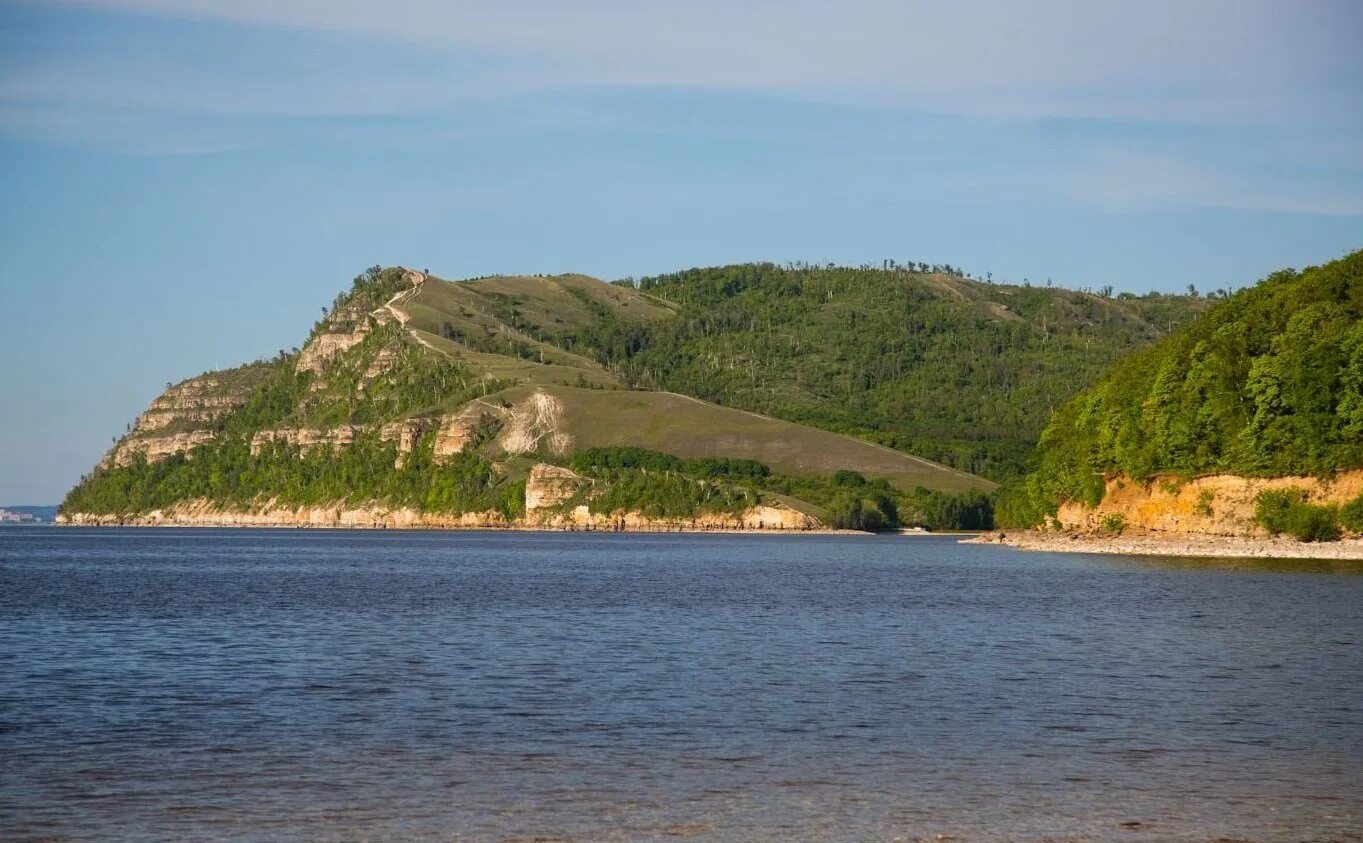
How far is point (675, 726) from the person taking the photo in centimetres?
3216

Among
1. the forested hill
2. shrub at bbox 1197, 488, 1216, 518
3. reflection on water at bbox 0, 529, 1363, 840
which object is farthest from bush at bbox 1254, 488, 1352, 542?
reflection on water at bbox 0, 529, 1363, 840

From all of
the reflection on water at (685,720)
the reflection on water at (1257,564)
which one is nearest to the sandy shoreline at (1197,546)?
the reflection on water at (1257,564)

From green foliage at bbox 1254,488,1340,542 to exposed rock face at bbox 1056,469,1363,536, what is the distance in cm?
67

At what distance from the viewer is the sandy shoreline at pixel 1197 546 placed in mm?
101312

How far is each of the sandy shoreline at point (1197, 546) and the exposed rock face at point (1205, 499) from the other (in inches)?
42.3

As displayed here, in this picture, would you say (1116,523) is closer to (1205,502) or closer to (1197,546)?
(1205,502)

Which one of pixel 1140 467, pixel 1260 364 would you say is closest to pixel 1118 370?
pixel 1140 467

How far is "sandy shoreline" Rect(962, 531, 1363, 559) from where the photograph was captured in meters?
101

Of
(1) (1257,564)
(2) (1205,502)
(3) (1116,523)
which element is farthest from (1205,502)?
(1) (1257,564)

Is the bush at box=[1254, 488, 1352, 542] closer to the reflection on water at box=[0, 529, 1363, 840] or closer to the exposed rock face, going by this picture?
the exposed rock face

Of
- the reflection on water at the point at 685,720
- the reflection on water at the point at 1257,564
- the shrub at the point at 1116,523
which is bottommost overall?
the reflection on water at the point at 685,720

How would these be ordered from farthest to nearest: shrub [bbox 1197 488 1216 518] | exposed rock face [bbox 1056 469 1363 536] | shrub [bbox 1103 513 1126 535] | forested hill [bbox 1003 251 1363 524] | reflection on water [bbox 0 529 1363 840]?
shrub [bbox 1103 513 1126 535] → shrub [bbox 1197 488 1216 518] → forested hill [bbox 1003 251 1363 524] → exposed rock face [bbox 1056 469 1363 536] → reflection on water [bbox 0 529 1363 840]

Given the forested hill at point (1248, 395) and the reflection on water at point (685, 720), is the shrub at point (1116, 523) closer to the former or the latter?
the forested hill at point (1248, 395)

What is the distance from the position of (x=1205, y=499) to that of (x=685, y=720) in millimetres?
94763
